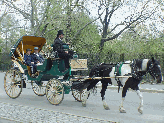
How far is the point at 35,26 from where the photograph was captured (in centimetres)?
2327

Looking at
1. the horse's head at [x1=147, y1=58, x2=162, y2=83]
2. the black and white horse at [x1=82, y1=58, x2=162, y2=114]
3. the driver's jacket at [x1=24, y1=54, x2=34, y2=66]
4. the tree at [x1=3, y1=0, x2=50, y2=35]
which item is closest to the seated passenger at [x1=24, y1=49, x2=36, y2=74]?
the driver's jacket at [x1=24, y1=54, x2=34, y2=66]

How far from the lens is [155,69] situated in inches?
305

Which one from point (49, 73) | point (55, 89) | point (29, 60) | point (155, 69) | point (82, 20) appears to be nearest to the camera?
point (155, 69)

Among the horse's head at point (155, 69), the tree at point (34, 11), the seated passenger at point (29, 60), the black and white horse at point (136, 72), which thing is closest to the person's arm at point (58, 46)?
the seated passenger at point (29, 60)

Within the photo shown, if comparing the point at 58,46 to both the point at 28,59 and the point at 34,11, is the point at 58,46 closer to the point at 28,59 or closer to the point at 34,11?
the point at 28,59

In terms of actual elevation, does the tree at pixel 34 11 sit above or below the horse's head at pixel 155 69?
above

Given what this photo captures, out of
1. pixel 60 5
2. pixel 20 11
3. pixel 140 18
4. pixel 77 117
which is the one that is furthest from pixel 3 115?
pixel 140 18

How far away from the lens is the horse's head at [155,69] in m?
7.72

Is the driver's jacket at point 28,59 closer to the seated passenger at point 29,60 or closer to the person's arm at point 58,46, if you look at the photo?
the seated passenger at point 29,60

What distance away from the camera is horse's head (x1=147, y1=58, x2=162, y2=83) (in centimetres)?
772

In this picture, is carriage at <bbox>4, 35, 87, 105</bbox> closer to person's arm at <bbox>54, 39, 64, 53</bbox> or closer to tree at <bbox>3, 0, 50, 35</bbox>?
person's arm at <bbox>54, 39, 64, 53</bbox>

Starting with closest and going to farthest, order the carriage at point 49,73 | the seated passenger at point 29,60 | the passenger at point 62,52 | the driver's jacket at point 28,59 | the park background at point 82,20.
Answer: the carriage at point 49,73, the passenger at point 62,52, the seated passenger at point 29,60, the driver's jacket at point 28,59, the park background at point 82,20

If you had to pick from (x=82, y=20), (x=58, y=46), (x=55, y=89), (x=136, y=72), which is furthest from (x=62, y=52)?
(x=82, y=20)

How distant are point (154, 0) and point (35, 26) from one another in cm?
1075
